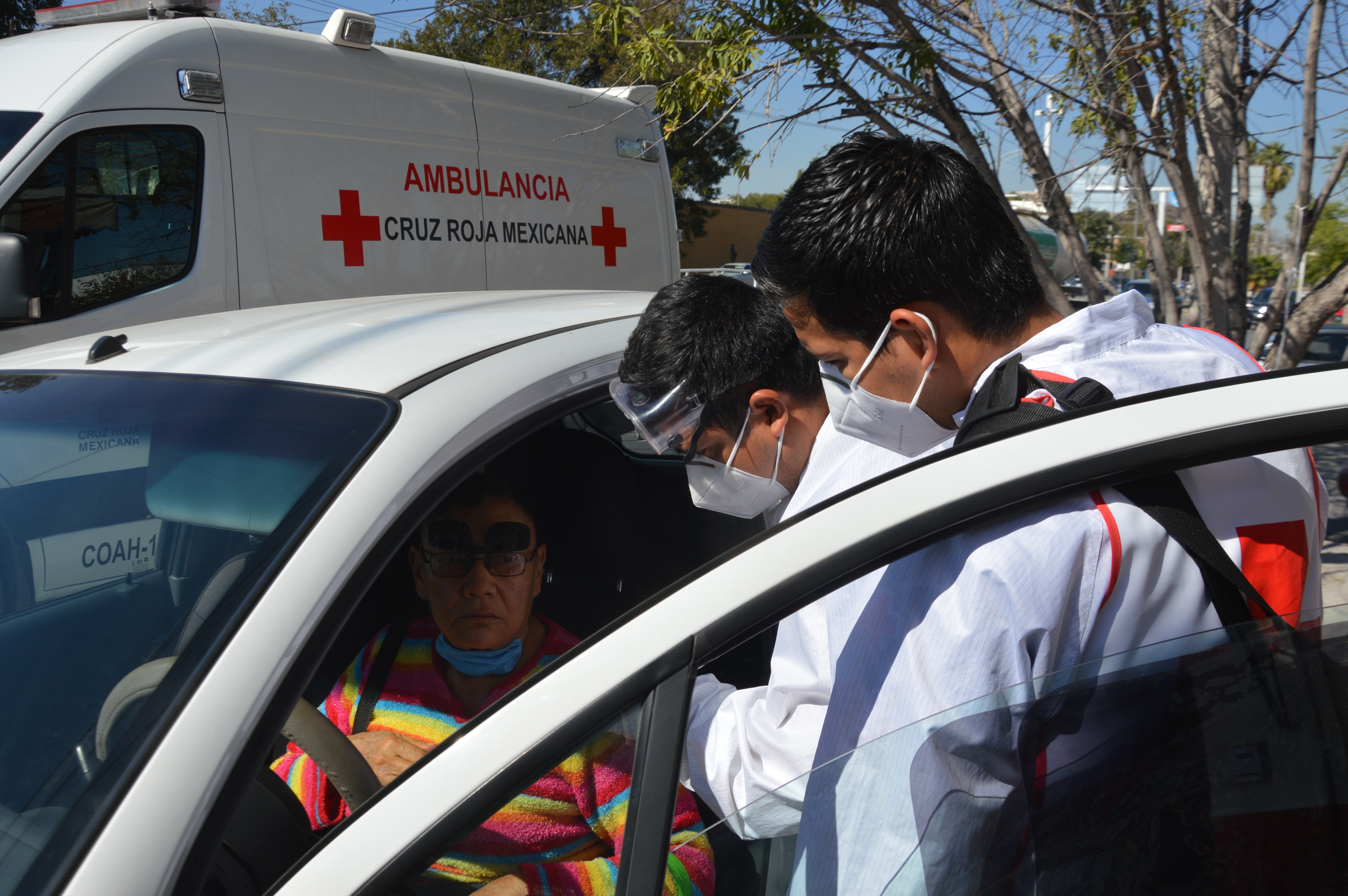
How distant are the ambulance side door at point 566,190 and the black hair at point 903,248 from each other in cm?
363

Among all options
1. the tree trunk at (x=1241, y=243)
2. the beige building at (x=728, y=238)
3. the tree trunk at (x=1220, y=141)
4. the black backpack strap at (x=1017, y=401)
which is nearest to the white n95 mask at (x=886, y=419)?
the black backpack strap at (x=1017, y=401)

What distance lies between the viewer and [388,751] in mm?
1856

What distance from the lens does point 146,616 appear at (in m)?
1.38

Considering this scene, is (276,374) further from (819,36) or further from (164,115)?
(164,115)

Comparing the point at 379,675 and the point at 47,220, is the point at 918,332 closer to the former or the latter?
the point at 379,675

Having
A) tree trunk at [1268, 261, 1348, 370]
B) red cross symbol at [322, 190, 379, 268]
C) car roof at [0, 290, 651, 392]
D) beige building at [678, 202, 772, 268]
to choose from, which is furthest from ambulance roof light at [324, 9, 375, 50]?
beige building at [678, 202, 772, 268]

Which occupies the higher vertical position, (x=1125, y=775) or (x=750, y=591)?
(x=750, y=591)

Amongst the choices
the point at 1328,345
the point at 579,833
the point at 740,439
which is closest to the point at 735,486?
the point at 740,439

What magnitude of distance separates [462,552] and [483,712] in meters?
1.05

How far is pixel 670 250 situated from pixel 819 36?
296cm

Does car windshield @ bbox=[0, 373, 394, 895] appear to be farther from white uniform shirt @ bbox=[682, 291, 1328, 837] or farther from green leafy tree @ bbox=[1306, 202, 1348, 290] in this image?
green leafy tree @ bbox=[1306, 202, 1348, 290]

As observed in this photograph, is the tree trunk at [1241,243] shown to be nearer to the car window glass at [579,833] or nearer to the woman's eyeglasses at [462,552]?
the woman's eyeglasses at [462,552]

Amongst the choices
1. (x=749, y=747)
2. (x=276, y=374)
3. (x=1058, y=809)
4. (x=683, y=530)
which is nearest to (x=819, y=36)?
(x=683, y=530)

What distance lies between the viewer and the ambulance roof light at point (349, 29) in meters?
4.56
